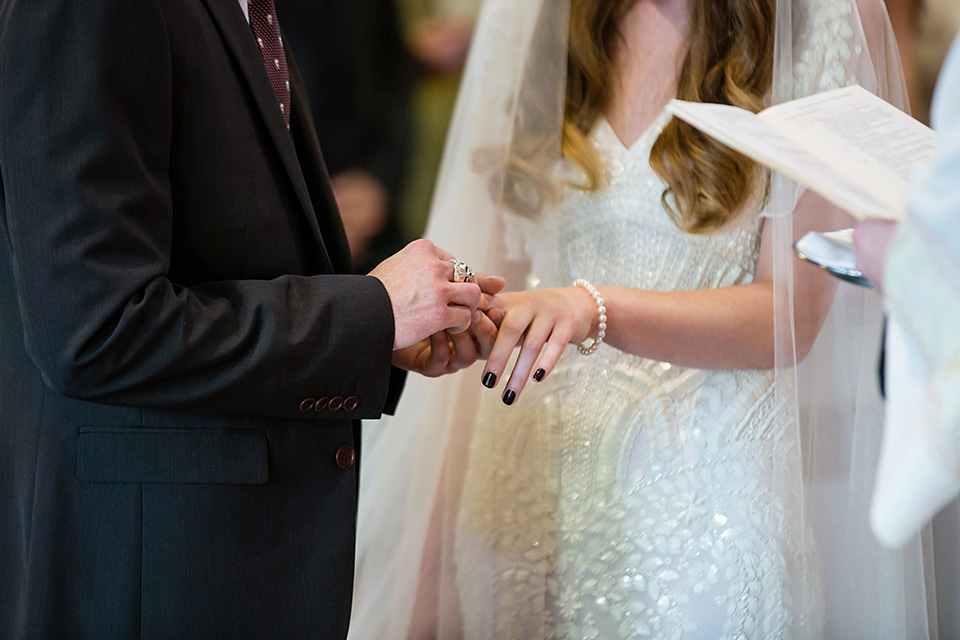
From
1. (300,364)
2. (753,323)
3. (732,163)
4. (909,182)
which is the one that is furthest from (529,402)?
(909,182)

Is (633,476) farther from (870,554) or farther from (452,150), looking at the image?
(452,150)

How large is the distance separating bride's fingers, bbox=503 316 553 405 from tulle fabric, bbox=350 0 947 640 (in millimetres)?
287

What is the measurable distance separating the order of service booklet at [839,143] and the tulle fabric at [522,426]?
0.55m

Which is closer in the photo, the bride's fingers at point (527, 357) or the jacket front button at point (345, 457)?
the jacket front button at point (345, 457)

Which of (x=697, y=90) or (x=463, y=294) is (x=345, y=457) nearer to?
(x=463, y=294)

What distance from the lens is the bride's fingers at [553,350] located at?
1487mm

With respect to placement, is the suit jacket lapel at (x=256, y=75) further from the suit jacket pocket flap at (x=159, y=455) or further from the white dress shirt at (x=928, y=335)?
the white dress shirt at (x=928, y=335)

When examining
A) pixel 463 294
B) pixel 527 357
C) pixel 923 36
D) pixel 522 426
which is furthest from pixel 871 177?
pixel 923 36

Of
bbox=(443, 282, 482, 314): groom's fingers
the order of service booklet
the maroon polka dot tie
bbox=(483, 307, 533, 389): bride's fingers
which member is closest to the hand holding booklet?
the order of service booklet

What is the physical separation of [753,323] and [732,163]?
275 millimetres

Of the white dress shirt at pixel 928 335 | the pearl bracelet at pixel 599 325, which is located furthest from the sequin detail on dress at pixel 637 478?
the white dress shirt at pixel 928 335

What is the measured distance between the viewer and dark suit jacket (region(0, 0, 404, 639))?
109 centimetres

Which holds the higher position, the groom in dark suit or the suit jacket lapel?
the suit jacket lapel

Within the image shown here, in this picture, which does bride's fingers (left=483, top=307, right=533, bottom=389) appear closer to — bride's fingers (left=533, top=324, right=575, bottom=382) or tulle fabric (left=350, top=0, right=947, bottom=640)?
bride's fingers (left=533, top=324, right=575, bottom=382)
